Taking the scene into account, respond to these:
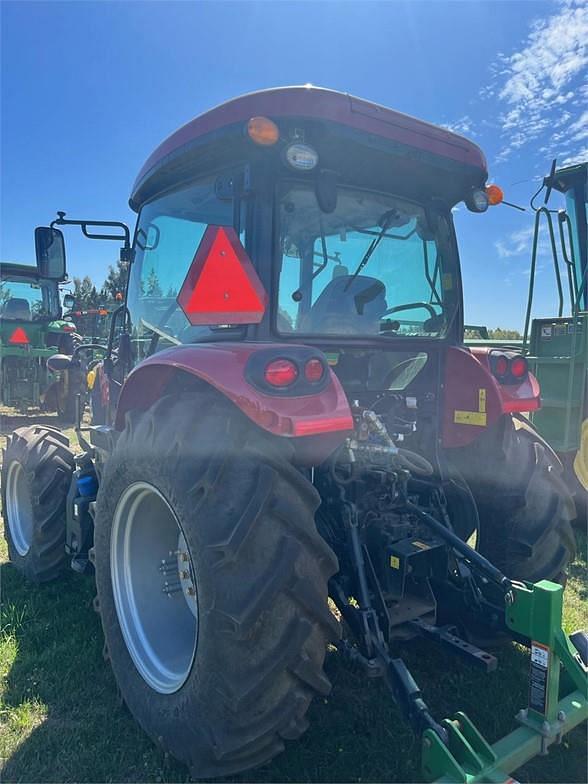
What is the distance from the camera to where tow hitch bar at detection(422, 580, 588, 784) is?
5.41ft

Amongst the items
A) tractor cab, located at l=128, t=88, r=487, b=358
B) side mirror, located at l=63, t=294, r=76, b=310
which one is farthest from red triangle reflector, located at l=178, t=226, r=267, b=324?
side mirror, located at l=63, t=294, r=76, b=310

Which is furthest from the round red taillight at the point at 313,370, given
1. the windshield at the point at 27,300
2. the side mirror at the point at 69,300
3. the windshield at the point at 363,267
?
the windshield at the point at 27,300

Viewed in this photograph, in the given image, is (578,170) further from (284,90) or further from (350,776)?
(350,776)

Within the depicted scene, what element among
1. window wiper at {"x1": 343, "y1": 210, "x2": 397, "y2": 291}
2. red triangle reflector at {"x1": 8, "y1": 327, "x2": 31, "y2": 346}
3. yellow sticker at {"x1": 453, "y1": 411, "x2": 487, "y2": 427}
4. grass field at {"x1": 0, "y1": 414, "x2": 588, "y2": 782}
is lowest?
grass field at {"x1": 0, "y1": 414, "x2": 588, "y2": 782}

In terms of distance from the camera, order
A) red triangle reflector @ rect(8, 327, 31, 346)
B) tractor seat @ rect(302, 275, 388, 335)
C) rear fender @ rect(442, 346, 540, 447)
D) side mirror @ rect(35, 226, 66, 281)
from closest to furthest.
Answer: tractor seat @ rect(302, 275, 388, 335) < rear fender @ rect(442, 346, 540, 447) < side mirror @ rect(35, 226, 66, 281) < red triangle reflector @ rect(8, 327, 31, 346)

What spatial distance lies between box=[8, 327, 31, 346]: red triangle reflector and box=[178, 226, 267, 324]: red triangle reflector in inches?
393

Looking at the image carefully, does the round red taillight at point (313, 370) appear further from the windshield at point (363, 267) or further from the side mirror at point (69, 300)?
the side mirror at point (69, 300)

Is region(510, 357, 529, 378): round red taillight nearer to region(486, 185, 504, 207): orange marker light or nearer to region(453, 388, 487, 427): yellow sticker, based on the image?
region(453, 388, 487, 427): yellow sticker

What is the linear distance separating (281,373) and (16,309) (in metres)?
10.7

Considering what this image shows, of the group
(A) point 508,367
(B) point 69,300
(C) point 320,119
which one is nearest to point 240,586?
(C) point 320,119

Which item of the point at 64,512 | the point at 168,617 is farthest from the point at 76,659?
the point at 64,512

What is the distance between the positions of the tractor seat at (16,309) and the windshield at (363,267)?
10.1m

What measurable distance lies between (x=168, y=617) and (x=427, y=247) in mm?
2120

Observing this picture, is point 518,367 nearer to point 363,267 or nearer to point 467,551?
point 363,267
